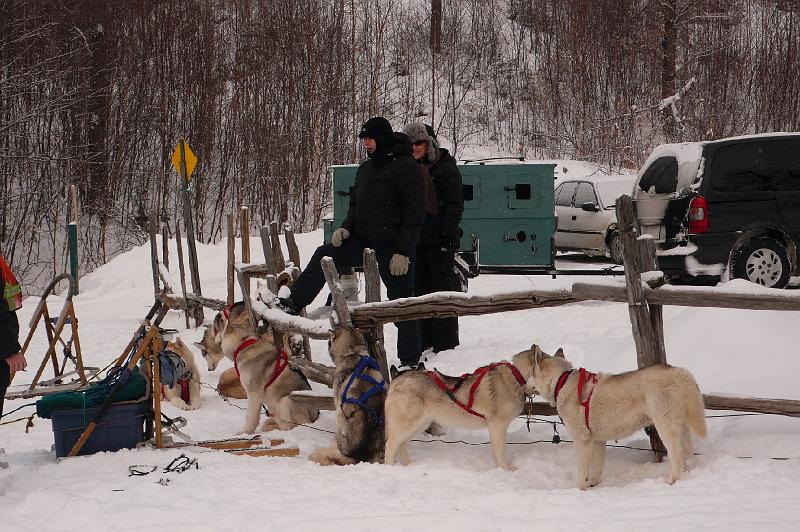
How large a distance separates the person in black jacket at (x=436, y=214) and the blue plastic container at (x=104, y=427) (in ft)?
10.3

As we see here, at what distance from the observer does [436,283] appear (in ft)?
26.3

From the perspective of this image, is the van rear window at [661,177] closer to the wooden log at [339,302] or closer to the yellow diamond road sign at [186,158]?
the wooden log at [339,302]

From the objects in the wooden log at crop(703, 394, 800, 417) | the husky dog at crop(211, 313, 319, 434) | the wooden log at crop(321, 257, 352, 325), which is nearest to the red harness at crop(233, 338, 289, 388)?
the husky dog at crop(211, 313, 319, 434)

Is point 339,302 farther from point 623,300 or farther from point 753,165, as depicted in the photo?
point 753,165

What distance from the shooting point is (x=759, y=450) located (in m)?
4.67

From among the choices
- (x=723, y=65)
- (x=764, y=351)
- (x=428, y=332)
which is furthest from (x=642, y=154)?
(x=764, y=351)

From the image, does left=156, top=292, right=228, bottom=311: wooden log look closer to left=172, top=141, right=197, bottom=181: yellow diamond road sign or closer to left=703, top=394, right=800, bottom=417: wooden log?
left=172, top=141, right=197, bottom=181: yellow diamond road sign

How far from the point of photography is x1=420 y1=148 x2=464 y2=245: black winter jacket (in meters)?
7.90

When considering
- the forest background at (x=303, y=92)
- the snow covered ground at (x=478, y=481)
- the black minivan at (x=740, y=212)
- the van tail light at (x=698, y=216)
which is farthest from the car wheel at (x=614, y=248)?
the forest background at (x=303, y=92)

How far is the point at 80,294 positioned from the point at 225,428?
1101 cm

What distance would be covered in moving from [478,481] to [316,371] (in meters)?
2.81

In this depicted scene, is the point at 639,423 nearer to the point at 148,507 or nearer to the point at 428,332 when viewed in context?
the point at 148,507

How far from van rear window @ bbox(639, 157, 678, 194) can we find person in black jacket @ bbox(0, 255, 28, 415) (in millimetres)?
8056

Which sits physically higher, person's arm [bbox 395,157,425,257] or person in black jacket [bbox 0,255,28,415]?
person's arm [bbox 395,157,425,257]
